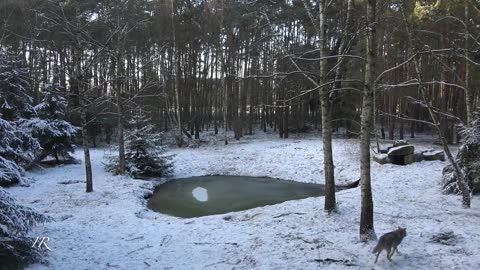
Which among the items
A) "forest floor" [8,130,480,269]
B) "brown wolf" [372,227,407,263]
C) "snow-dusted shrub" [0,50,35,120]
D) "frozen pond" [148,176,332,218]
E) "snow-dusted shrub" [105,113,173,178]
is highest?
"snow-dusted shrub" [0,50,35,120]

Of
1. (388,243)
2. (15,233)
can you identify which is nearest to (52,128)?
(15,233)

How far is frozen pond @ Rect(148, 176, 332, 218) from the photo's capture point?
49.1 feet

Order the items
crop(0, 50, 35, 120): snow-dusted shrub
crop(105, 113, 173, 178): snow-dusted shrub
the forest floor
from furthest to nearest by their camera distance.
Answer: crop(105, 113, 173, 178): snow-dusted shrub < crop(0, 50, 35, 120): snow-dusted shrub < the forest floor

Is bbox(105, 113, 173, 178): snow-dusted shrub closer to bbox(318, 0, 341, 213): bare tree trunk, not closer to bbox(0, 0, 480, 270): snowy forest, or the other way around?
bbox(0, 0, 480, 270): snowy forest

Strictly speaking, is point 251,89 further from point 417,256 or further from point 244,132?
point 417,256

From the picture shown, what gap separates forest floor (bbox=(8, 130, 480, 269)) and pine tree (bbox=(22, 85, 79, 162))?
425 cm

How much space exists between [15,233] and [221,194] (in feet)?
34.6

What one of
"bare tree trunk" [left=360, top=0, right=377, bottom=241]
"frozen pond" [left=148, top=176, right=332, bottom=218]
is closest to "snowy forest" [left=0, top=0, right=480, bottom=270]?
"bare tree trunk" [left=360, top=0, right=377, bottom=241]

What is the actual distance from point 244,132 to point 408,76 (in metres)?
14.4

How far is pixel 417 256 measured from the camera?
7582mm

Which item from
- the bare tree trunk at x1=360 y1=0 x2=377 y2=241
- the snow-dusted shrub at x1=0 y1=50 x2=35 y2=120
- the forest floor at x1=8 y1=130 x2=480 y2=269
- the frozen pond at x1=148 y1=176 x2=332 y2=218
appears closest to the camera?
the forest floor at x1=8 y1=130 x2=480 y2=269

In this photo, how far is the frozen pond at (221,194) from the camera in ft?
49.1

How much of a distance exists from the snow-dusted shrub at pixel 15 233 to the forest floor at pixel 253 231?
36cm

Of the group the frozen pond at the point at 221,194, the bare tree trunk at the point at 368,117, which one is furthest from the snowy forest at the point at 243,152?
the frozen pond at the point at 221,194
